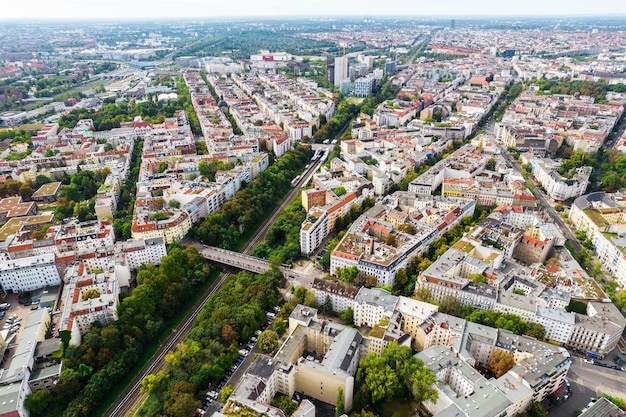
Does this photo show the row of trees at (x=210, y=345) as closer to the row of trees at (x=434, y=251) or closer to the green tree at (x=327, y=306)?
the green tree at (x=327, y=306)

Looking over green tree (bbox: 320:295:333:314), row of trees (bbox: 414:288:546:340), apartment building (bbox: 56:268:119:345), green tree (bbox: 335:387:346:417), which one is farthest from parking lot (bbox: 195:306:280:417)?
row of trees (bbox: 414:288:546:340)

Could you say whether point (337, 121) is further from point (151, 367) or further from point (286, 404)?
point (286, 404)

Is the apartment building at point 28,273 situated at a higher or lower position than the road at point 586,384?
higher

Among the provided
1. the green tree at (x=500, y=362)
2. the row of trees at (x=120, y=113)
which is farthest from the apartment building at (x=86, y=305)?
the row of trees at (x=120, y=113)

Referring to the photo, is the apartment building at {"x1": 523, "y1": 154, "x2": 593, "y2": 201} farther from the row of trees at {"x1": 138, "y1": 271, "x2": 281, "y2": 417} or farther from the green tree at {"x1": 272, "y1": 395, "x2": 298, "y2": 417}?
the green tree at {"x1": 272, "y1": 395, "x2": 298, "y2": 417}

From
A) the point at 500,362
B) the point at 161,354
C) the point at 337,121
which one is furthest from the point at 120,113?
the point at 500,362

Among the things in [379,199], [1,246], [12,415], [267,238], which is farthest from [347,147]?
[12,415]
